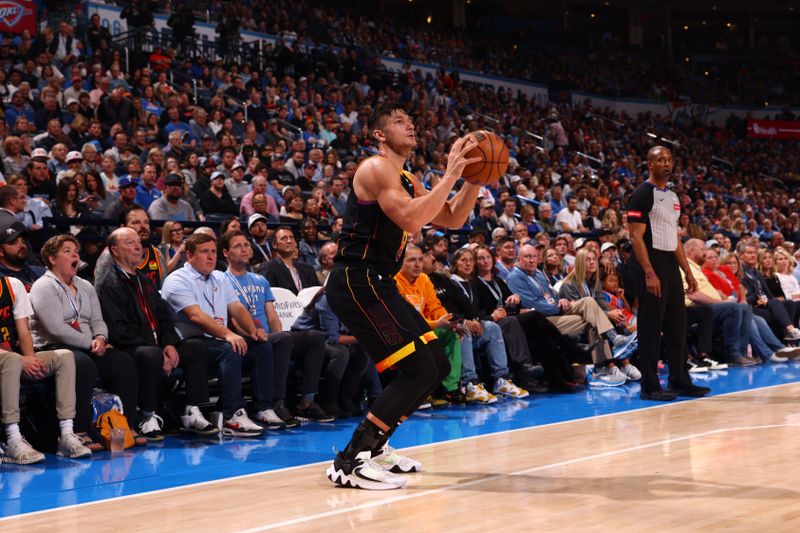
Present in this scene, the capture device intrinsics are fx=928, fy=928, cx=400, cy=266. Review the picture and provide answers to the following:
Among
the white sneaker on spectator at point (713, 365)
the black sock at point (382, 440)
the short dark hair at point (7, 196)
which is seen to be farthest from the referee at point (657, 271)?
the short dark hair at point (7, 196)

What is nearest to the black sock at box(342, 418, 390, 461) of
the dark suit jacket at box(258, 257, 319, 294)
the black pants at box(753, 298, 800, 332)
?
the dark suit jacket at box(258, 257, 319, 294)

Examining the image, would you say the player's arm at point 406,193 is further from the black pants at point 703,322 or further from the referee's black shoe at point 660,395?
the black pants at point 703,322

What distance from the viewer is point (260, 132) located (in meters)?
16.1

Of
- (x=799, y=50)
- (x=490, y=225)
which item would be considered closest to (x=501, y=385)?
(x=490, y=225)

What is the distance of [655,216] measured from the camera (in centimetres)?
801

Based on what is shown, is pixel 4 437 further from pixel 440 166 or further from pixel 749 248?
pixel 440 166

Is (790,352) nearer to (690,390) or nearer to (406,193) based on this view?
(690,390)

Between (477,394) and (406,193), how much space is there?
3921 mm

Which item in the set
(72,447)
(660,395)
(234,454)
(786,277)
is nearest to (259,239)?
(234,454)

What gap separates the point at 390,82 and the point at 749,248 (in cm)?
1171

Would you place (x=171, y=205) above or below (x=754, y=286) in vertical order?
above

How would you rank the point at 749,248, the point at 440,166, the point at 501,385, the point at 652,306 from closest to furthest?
the point at 652,306
the point at 501,385
the point at 749,248
the point at 440,166

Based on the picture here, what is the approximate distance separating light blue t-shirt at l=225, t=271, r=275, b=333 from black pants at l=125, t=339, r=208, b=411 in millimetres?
798

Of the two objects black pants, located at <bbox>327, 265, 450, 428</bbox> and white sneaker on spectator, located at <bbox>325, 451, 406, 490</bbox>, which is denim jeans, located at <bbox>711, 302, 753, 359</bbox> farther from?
white sneaker on spectator, located at <bbox>325, 451, 406, 490</bbox>
